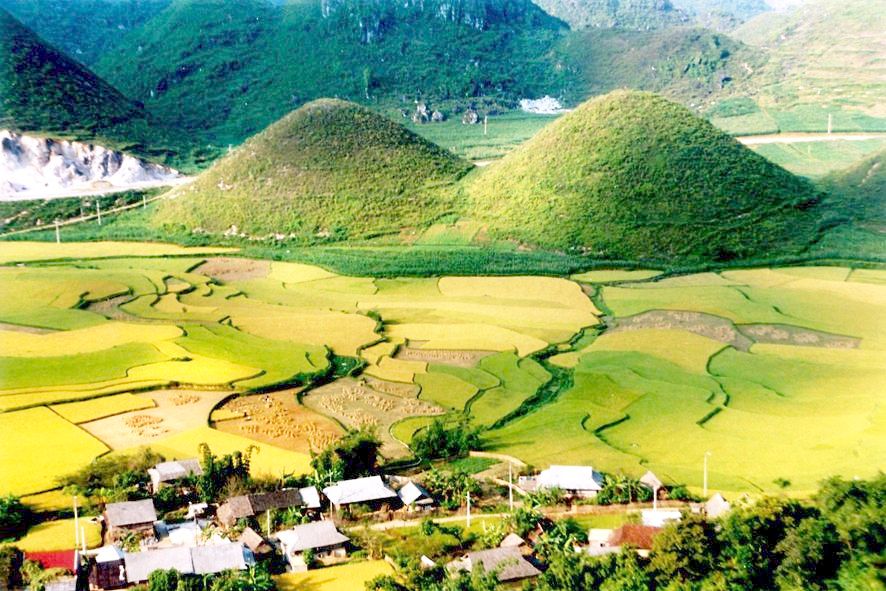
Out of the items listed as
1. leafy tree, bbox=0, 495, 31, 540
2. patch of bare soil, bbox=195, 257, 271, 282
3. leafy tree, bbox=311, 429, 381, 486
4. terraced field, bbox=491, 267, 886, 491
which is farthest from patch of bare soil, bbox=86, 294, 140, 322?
leafy tree, bbox=0, 495, 31, 540

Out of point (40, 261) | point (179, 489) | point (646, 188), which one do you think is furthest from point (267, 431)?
point (646, 188)

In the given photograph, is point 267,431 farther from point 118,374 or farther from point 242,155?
point 242,155

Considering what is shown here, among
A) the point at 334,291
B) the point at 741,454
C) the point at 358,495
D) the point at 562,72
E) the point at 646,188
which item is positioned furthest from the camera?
the point at 562,72

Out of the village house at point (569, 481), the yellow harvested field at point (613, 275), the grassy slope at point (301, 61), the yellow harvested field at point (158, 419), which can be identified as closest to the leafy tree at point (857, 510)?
the village house at point (569, 481)

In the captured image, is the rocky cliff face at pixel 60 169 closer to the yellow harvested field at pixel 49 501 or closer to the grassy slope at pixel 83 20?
the yellow harvested field at pixel 49 501

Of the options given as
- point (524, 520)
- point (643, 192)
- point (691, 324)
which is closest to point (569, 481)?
point (524, 520)

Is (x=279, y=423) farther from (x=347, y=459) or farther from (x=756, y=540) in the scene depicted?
(x=756, y=540)

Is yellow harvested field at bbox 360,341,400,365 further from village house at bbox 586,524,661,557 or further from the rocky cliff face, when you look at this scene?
the rocky cliff face
